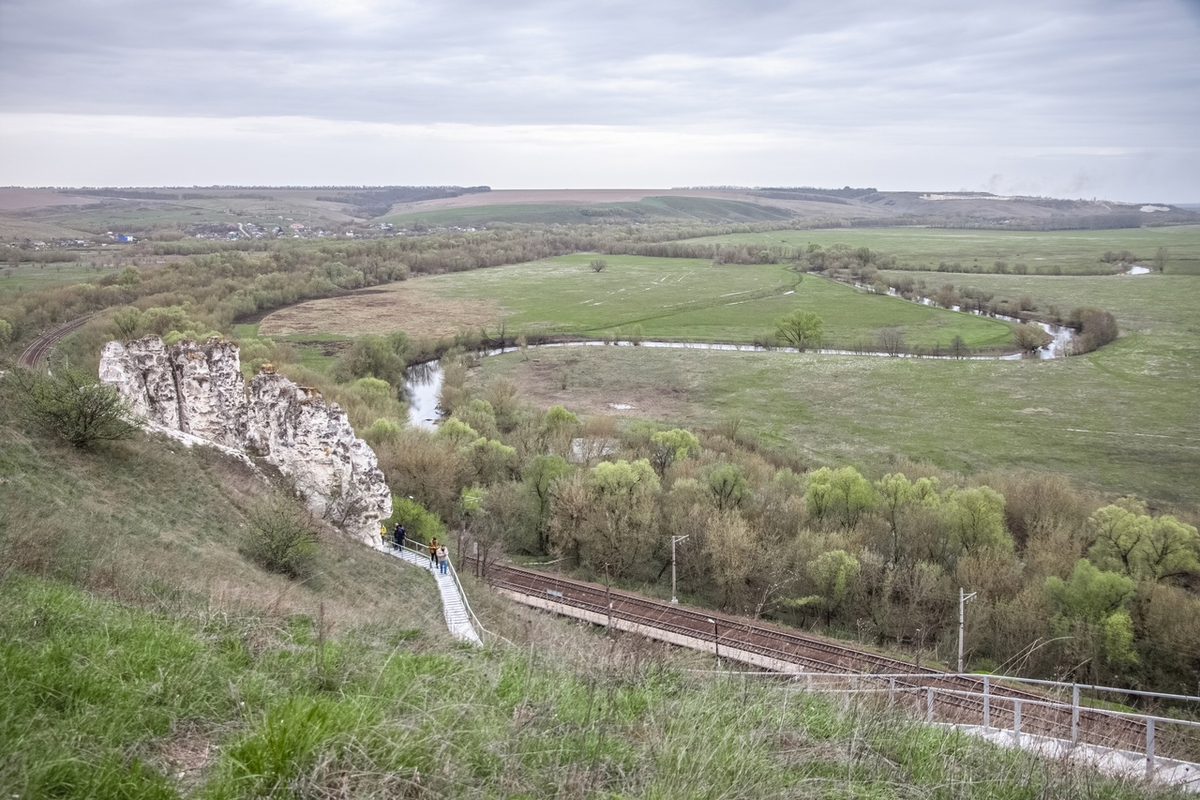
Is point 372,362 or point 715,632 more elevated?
point 372,362

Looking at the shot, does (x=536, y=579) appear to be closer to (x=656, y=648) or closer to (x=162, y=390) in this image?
(x=162, y=390)

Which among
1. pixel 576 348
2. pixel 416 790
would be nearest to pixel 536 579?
pixel 416 790

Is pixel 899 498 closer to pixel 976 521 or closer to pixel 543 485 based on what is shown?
pixel 976 521

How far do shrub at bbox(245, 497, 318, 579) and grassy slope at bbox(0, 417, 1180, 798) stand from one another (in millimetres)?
8216

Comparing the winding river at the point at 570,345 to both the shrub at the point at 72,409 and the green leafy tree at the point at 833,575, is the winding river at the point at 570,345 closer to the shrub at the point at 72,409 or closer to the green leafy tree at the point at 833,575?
the green leafy tree at the point at 833,575

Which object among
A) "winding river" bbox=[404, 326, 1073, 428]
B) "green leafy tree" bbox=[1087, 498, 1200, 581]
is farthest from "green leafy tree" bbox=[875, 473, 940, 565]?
"winding river" bbox=[404, 326, 1073, 428]

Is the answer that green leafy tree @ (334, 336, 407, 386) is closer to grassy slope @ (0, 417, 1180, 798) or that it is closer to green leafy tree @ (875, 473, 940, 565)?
green leafy tree @ (875, 473, 940, 565)

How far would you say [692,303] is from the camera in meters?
118

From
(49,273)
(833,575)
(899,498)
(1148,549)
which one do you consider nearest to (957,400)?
(899,498)

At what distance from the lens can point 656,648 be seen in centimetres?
1157

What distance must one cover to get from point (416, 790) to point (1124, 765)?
8.36 meters

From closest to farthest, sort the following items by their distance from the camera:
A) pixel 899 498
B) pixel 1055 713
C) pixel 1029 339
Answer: pixel 1055 713, pixel 899 498, pixel 1029 339

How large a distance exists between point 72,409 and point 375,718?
19929mm

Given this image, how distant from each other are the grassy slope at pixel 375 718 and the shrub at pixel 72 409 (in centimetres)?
1071
